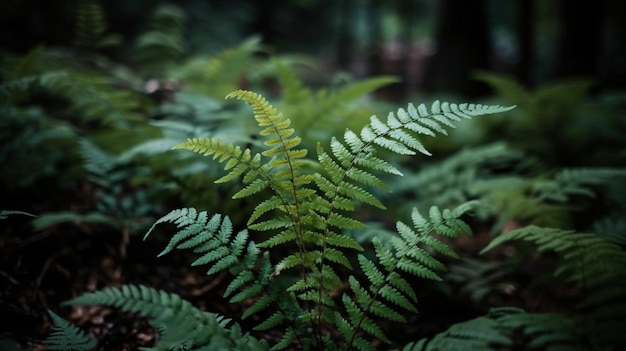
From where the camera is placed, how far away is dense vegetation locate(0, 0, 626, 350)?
1.30 metres

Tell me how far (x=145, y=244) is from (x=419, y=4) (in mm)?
20426

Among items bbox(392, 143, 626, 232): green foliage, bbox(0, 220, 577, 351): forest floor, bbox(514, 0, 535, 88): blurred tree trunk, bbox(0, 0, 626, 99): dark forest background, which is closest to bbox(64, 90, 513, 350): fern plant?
bbox(0, 220, 577, 351): forest floor

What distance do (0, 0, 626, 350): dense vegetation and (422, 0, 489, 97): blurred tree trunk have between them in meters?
3.08

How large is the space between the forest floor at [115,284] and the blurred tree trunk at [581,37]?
734 centimetres

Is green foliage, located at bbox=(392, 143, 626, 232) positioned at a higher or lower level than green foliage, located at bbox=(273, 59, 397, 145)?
lower

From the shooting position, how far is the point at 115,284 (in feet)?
6.46

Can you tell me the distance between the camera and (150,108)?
11.3 ft

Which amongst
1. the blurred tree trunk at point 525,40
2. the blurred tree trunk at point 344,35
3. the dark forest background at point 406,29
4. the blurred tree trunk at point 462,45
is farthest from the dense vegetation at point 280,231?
the blurred tree trunk at point 344,35

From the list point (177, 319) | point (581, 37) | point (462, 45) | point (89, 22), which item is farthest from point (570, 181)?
point (581, 37)

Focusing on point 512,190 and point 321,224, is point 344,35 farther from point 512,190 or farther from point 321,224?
point 321,224

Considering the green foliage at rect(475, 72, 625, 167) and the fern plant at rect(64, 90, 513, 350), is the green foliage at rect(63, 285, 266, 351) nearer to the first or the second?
the fern plant at rect(64, 90, 513, 350)

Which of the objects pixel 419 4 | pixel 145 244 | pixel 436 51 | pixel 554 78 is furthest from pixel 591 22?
pixel 419 4

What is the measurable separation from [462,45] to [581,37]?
2.90 m

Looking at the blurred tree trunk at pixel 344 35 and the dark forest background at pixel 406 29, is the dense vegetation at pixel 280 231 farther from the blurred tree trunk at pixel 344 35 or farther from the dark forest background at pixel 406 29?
the blurred tree trunk at pixel 344 35
